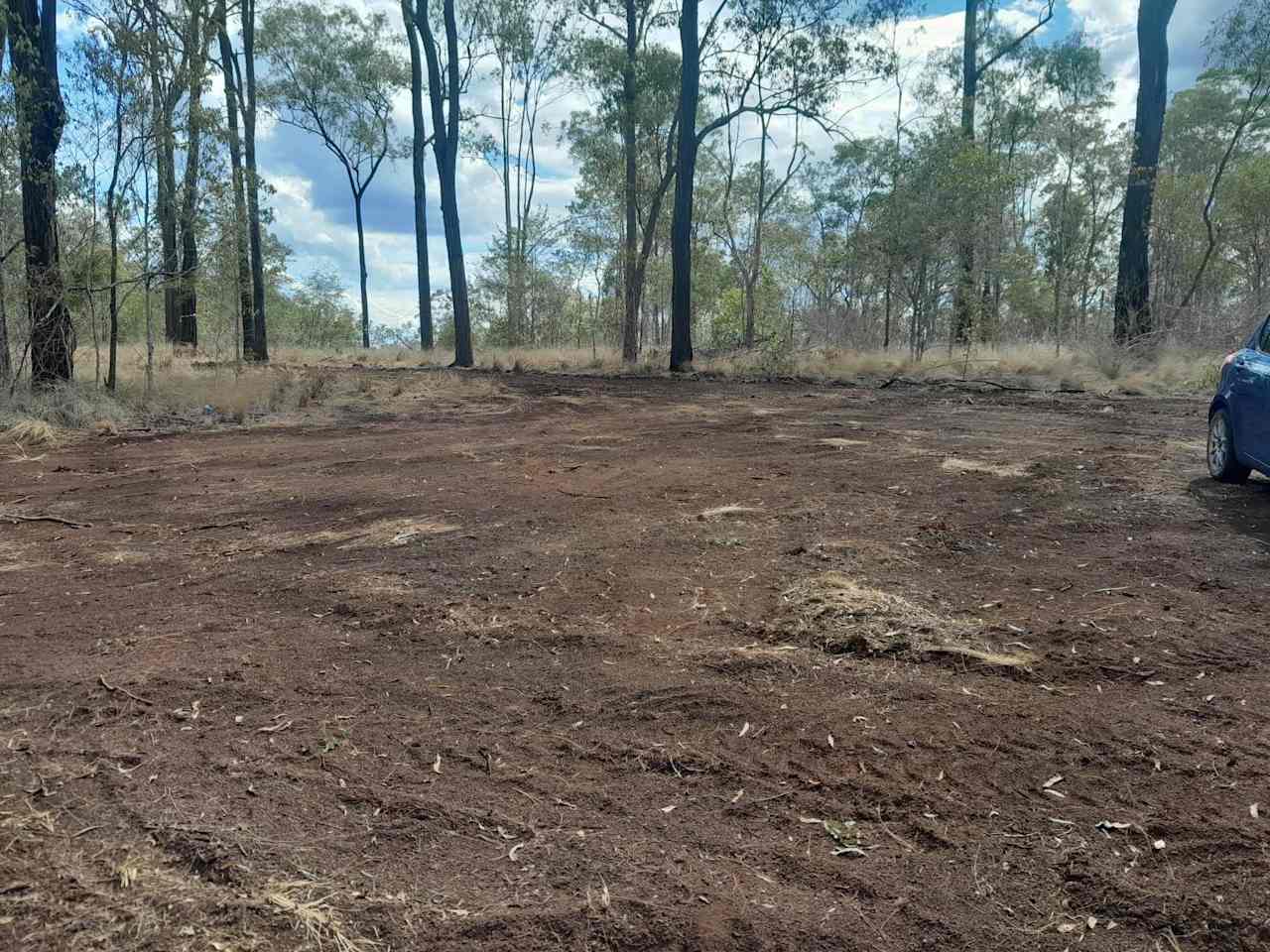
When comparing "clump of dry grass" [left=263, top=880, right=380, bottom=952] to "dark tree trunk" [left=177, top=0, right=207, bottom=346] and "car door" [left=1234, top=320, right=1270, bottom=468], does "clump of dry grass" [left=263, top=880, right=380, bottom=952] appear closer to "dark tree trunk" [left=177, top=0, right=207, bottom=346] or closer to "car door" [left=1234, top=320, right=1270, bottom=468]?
"car door" [left=1234, top=320, right=1270, bottom=468]

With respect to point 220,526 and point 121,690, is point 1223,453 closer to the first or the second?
point 121,690

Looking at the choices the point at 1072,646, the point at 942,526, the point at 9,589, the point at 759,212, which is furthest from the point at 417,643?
the point at 759,212

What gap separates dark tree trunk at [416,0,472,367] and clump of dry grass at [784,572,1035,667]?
62.8 feet

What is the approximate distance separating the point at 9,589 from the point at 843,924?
470 cm

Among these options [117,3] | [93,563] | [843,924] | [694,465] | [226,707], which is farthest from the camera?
[117,3]

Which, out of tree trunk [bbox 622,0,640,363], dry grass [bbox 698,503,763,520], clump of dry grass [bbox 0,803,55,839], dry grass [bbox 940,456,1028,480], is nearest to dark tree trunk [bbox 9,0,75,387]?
dry grass [bbox 698,503,763,520]

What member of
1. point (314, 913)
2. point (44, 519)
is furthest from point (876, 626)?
point (44, 519)

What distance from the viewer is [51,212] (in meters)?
11.5

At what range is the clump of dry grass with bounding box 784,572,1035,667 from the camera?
343 cm

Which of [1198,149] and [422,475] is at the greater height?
[1198,149]

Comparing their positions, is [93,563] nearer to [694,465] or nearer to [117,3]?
[694,465]

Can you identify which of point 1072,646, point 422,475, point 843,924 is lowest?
point 843,924

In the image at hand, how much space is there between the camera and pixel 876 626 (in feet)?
11.9

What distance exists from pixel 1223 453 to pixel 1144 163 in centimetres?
1450
